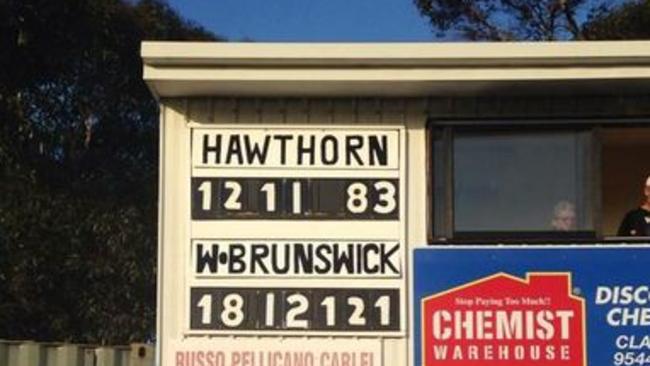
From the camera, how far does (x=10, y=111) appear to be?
19.2 metres

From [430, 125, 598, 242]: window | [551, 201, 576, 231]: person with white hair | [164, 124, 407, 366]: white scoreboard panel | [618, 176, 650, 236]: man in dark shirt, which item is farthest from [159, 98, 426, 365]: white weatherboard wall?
[618, 176, 650, 236]: man in dark shirt

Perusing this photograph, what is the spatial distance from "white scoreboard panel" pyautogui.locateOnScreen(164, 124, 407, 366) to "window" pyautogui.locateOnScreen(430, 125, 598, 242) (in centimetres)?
31

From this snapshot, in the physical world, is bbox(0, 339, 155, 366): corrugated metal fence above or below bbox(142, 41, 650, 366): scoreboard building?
below

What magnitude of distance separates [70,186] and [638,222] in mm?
13013

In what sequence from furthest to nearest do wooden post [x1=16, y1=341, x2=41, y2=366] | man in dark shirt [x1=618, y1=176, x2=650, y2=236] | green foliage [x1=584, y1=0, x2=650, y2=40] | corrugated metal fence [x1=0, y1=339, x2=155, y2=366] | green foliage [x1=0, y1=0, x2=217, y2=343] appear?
green foliage [x1=584, y1=0, x2=650, y2=40], green foliage [x1=0, y1=0, x2=217, y2=343], wooden post [x1=16, y1=341, x2=41, y2=366], corrugated metal fence [x1=0, y1=339, x2=155, y2=366], man in dark shirt [x1=618, y1=176, x2=650, y2=236]

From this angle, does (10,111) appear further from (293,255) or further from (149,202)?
(293,255)

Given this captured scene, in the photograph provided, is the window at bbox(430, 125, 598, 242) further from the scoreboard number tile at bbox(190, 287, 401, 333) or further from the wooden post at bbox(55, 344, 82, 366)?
the wooden post at bbox(55, 344, 82, 366)

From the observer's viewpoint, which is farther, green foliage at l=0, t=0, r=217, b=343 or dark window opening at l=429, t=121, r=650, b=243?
green foliage at l=0, t=0, r=217, b=343

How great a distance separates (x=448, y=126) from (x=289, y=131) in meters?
1.08

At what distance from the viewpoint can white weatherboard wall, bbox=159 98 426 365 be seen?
27.8ft

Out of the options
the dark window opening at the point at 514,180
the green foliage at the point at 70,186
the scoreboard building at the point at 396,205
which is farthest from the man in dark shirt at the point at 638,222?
the green foliage at the point at 70,186

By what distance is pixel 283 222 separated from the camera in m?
8.59

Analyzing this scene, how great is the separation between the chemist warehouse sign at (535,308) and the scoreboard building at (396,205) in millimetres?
13

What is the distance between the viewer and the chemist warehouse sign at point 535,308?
8.30 m
